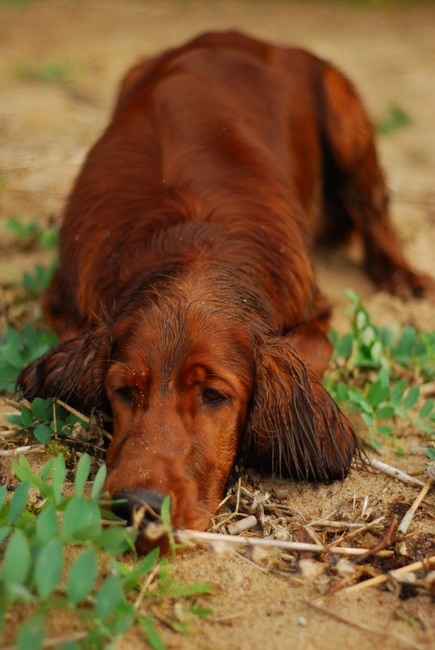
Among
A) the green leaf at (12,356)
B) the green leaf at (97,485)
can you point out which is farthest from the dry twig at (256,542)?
the green leaf at (12,356)

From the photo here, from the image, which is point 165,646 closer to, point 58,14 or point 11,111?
point 11,111

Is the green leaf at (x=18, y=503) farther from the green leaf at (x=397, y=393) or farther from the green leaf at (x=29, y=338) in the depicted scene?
the green leaf at (x=397, y=393)

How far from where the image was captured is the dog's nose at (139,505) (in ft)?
6.43

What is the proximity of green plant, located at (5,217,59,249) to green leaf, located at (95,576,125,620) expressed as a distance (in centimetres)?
313

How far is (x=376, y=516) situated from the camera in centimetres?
235

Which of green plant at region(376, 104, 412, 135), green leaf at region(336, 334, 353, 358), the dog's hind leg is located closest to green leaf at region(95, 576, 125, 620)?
green leaf at region(336, 334, 353, 358)

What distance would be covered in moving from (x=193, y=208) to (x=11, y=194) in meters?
2.70

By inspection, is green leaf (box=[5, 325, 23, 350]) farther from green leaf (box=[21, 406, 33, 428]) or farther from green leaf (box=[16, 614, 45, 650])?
green leaf (box=[16, 614, 45, 650])

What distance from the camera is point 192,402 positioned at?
2.27 m

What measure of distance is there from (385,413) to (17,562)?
1.68 meters

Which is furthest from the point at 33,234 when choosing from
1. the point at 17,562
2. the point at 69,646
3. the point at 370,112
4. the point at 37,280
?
the point at 370,112

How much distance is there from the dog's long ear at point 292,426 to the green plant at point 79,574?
667 millimetres

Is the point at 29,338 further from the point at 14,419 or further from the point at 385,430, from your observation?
the point at 385,430

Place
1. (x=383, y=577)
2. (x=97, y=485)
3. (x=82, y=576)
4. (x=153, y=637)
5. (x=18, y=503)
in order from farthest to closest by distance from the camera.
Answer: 1. (x=383, y=577)
2. (x=97, y=485)
3. (x=18, y=503)
4. (x=153, y=637)
5. (x=82, y=576)
